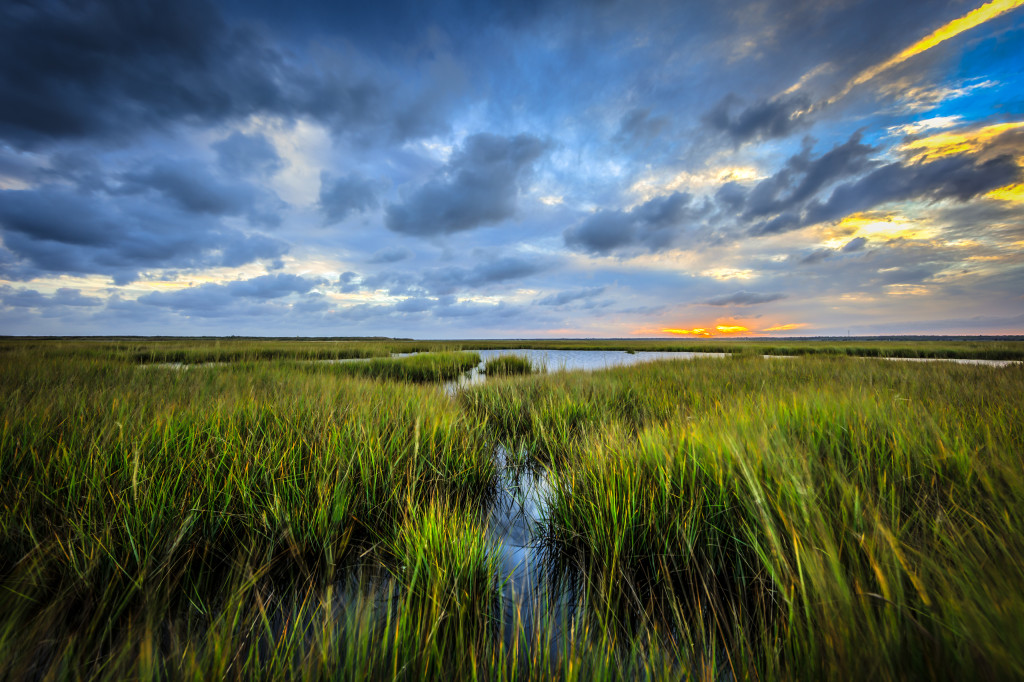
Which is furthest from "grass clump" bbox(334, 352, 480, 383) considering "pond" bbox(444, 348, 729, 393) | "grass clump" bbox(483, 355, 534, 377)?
"grass clump" bbox(483, 355, 534, 377)

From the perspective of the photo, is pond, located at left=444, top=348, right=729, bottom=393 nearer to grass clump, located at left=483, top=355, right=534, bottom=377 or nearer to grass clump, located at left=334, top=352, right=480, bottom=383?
grass clump, located at left=483, top=355, right=534, bottom=377

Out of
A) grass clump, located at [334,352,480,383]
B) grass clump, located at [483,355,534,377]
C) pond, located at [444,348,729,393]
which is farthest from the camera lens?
grass clump, located at [483,355,534,377]

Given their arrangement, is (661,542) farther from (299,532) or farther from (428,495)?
(299,532)

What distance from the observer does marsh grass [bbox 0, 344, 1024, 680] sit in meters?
1.15

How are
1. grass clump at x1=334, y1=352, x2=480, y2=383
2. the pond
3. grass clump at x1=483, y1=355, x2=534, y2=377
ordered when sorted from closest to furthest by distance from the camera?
the pond → grass clump at x1=334, y1=352, x2=480, y2=383 → grass clump at x1=483, y1=355, x2=534, y2=377

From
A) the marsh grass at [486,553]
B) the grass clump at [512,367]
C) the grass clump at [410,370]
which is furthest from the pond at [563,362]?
the marsh grass at [486,553]

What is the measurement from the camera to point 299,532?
2135 millimetres

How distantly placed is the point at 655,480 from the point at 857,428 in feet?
6.78

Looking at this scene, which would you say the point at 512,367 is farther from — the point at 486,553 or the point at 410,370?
the point at 486,553

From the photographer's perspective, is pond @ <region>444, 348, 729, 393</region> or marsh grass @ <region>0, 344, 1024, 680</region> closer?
marsh grass @ <region>0, 344, 1024, 680</region>

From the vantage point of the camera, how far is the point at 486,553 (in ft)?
6.61

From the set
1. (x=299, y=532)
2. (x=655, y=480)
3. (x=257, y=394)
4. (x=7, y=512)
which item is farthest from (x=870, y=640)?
(x=257, y=394)

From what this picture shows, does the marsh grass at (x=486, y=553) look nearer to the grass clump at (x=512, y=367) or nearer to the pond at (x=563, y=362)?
the pond at (x=563, y=362)

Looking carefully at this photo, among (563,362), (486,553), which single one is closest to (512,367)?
(563,362)
